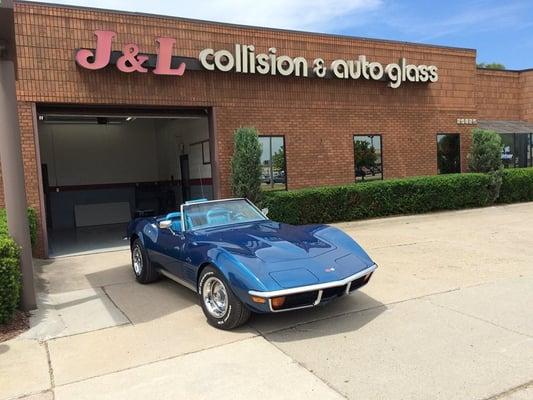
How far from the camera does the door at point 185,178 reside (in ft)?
49.0

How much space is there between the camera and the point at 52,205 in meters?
16.1

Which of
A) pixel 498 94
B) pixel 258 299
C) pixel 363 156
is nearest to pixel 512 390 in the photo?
pixel 258 299

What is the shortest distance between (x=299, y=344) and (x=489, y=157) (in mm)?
13007

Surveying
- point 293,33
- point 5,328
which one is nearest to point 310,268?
point 5,328

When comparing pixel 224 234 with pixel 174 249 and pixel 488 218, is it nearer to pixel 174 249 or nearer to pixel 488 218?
pixel 174 249

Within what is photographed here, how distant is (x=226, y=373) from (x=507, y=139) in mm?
17614

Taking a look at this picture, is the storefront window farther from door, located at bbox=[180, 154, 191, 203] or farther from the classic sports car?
the classic sports car

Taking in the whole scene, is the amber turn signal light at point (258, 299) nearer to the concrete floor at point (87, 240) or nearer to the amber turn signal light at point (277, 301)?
the amber turn signal light at point (277, 301)

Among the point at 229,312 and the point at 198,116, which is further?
the point at 198,116

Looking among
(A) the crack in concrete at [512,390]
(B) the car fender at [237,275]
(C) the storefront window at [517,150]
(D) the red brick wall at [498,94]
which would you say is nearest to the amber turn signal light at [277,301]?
(B) the car fender at [237,275]

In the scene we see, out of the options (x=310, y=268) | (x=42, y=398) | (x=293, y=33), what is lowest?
(x=42, y=398)

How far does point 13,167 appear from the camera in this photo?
5.84m

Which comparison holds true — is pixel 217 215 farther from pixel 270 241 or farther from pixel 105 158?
pixel 105 158

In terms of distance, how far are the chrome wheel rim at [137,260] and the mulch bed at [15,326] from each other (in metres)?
1.81
